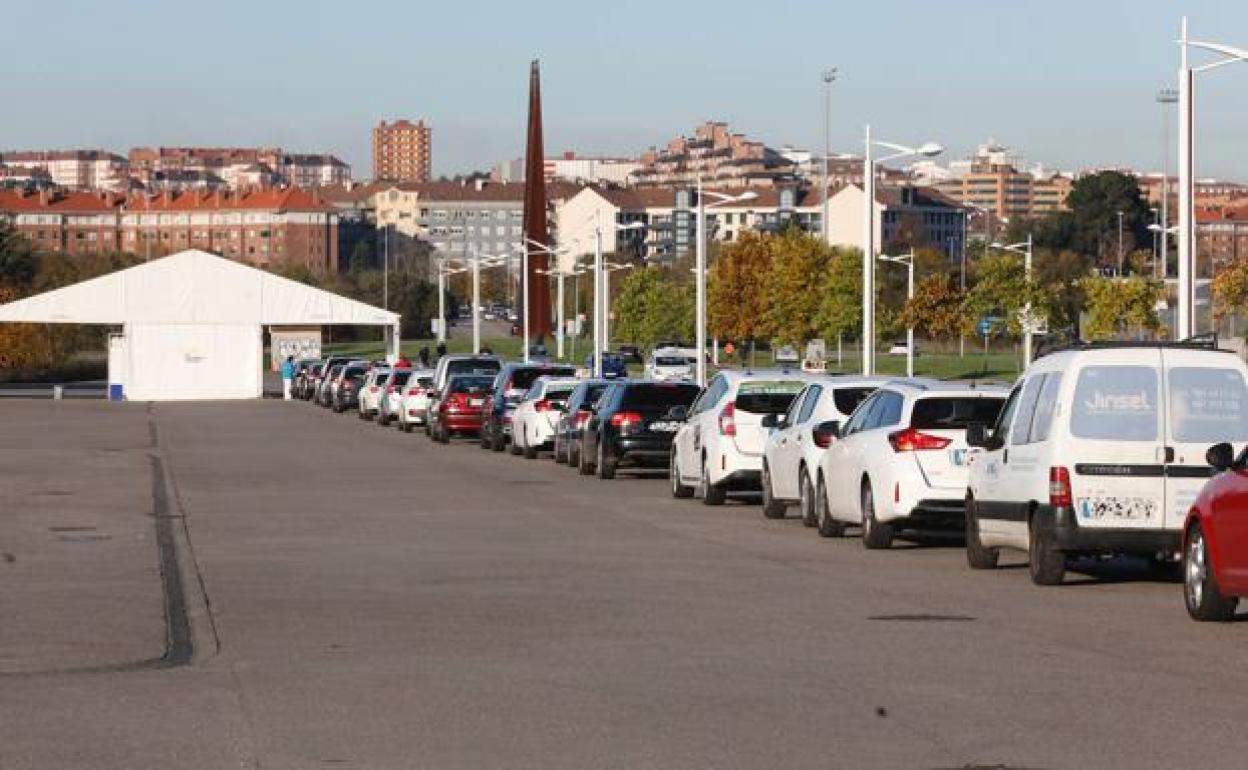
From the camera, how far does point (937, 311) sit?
98.8 meters

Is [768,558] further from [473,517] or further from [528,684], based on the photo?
[528,684]

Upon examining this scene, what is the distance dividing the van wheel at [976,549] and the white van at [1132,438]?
2.05m

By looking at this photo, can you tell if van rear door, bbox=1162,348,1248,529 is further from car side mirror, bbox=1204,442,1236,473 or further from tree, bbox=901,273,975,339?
tree, bbox=901,273,975,339

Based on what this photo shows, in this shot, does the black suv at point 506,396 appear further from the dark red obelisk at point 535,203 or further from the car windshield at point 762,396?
the dark red obelisk at point 535,203

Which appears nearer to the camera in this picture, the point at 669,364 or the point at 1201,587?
the point at 1201,587

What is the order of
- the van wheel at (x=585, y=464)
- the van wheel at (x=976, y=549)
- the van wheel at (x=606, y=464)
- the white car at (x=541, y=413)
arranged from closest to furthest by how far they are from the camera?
the van wheel at (x=976, y=549) → the van wheel at (x=606, y=464) → the van wheel at (x=585, y=464) → the white car at (x=541, y=413)

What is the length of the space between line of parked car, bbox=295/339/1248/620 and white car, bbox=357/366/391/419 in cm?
3648

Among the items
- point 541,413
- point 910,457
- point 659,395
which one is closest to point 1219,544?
point 910,457

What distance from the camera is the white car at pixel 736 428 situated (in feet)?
103

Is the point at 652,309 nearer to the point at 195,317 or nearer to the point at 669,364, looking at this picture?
the point at 669,364

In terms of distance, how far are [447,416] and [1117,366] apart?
3669 cm

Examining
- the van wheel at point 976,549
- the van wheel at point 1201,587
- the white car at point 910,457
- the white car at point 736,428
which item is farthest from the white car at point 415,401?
the van wheel at point 1201,587

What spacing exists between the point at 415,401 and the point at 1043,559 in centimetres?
4450

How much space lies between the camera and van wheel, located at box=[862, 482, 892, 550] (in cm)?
2405
